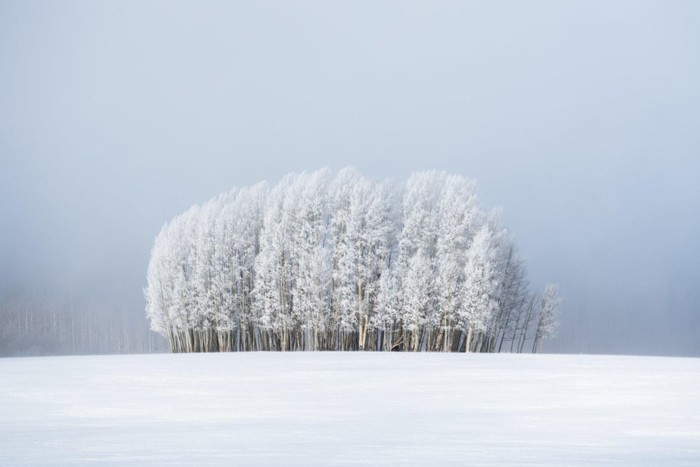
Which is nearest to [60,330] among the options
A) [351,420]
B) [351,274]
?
[351,274]

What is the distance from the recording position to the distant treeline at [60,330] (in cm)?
7944

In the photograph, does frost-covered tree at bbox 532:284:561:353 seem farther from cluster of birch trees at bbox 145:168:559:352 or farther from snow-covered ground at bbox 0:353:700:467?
snow-covered ground at bbox 0:353:700:467

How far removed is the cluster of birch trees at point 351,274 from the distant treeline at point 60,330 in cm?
1816

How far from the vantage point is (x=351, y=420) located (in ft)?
39.2

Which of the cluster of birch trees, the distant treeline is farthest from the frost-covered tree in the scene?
the distant treeline

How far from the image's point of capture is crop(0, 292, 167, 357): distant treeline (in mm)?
79438

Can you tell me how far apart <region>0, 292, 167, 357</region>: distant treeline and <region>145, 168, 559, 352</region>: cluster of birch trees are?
1816 cm

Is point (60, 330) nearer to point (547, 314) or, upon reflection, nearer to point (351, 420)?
point (547, 314)

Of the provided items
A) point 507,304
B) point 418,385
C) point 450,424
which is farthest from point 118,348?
point 450,424

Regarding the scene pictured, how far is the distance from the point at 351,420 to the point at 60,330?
84.3 meters

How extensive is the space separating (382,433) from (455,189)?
43345 mm

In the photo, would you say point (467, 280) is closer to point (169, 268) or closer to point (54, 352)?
point (169, 268)

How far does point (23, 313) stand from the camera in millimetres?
92875

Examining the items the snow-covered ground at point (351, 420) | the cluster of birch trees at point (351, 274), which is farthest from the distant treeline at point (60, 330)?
the snow-covered ground at point (351, 420)
